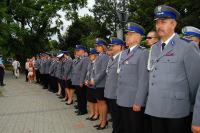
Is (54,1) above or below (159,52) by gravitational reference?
above

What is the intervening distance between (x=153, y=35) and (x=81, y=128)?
3.24m

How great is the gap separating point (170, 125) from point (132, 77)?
1.38 m

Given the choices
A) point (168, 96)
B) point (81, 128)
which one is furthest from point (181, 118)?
point (81, 128)

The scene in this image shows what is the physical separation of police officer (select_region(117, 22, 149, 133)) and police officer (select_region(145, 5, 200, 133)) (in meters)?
0.65

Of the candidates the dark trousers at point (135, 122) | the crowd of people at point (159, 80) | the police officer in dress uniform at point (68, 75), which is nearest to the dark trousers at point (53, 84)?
the police officer in dress uniform at point (68, 75)

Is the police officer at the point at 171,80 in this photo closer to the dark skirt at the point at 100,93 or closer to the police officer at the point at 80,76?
the dark skirt at the point at 100,93

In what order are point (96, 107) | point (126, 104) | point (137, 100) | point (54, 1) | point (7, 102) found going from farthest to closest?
point (54, 1), point (7, 102), point (96, 107), point (126, 104), point (137, 100)

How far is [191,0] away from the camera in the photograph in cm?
3338

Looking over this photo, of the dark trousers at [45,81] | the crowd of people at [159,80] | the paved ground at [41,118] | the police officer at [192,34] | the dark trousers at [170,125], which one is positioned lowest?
the paved ground at [41,118]

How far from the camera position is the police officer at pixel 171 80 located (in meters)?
4.29

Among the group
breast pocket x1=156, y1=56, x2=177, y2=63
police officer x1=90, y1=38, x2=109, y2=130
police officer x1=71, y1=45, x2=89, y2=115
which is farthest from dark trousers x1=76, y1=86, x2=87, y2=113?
breast pocket x1=156, y1=56, x2=177, y2=63

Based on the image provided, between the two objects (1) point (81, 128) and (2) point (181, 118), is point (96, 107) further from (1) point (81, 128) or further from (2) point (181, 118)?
(2) point (181, 118)

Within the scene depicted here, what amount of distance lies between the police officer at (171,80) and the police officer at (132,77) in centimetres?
65

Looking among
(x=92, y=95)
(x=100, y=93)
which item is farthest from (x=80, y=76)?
(x=100, y=93)
